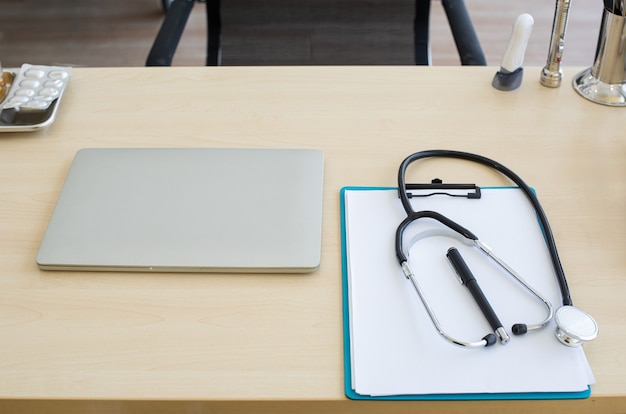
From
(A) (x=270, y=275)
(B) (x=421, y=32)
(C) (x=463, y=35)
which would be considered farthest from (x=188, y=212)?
(B) (x=421, y=32)

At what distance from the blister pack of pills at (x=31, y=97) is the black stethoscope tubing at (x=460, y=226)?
55 centimetres

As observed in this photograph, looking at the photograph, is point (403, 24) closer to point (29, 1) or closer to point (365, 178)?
point (365, 178)

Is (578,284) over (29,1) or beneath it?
over

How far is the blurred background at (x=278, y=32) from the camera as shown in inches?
59.6

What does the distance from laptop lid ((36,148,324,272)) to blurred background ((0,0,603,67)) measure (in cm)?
67

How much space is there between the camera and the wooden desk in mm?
665

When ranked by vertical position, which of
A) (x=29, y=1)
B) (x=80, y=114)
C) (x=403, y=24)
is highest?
(x=80, y=114)

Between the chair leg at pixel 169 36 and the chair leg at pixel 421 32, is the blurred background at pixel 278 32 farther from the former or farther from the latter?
the chair leg at pixel 169 36

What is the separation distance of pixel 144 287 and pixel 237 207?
0.51ft

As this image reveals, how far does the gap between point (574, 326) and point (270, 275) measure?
1.11ft

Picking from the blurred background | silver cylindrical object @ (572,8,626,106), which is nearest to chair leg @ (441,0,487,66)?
the blurred background

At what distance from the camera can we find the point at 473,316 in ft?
2.37

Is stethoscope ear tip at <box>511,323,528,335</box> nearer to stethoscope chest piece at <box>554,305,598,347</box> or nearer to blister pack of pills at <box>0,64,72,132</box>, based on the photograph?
stethoscope chest piece at <box>554,305,598,347</box>

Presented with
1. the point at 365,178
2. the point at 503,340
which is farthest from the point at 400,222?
the point at 503,340
